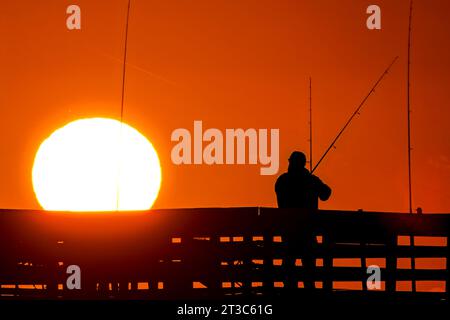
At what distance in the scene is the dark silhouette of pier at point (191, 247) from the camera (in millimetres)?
10039

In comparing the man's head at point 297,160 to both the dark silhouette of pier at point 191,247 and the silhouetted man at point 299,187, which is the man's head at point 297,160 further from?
the dark silhouette of pier at point 191,247

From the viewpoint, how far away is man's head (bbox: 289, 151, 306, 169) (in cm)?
1225

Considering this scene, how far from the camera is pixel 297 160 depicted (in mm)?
12281

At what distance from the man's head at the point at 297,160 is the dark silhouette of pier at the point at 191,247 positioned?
61.0 inches

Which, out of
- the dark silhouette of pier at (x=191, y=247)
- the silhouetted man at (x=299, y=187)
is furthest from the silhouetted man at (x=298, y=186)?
the dark silhouette of pier at (x=191, y=247)

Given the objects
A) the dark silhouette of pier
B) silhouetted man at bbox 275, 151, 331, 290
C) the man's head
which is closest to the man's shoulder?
silhouetted man at bbox 275, 151, 331, 290

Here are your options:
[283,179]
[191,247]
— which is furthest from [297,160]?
[191,247]

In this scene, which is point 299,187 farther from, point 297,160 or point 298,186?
point 297,160

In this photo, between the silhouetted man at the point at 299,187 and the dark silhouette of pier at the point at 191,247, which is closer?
the dark silhouette of pier at the point at 191,247

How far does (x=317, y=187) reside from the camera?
12359 millimetres

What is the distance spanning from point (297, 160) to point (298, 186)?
34 cm

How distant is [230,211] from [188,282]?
1.06 m
